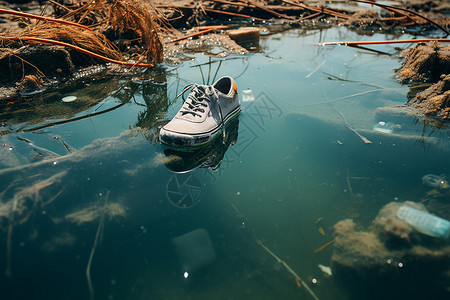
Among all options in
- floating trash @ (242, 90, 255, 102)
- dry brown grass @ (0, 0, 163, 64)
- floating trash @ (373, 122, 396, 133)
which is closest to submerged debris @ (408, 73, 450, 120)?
floating trash @ (373, 122, 396, 133)

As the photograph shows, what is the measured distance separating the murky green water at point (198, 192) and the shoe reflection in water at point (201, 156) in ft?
0.06

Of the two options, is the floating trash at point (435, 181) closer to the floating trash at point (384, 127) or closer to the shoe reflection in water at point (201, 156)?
the floating trash at point (384, 127)

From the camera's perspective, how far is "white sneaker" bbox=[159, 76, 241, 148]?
248cm

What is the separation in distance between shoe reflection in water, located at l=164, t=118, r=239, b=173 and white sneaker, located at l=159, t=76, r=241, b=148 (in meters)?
0.07

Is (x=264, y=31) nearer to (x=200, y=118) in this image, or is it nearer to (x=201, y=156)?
(x=200, y=118)

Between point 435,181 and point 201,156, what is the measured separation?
5.97 ft

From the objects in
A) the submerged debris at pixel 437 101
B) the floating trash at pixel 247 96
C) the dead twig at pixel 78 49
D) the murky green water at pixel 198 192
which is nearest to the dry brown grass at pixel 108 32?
the dead twig at pixel 78 49

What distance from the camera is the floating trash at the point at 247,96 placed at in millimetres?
3492

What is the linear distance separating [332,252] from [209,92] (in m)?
1.75

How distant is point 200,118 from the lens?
104 inches

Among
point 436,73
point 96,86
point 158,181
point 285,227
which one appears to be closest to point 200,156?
point 158,181

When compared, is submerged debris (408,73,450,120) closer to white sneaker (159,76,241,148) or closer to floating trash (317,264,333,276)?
white sneaker (159,76,241,148)

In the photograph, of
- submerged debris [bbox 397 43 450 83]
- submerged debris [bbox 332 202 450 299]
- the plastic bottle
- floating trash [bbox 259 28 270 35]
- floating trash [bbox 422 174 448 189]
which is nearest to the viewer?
submerged debris [bbox 332 202 450 299]

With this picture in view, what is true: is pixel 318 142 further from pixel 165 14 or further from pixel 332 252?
pixel 165 14
